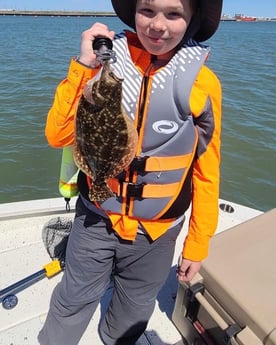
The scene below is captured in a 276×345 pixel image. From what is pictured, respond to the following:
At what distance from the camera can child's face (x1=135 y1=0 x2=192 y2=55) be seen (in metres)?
1.69

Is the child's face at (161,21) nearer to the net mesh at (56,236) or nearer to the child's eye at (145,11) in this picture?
the child's eye at (145,11)

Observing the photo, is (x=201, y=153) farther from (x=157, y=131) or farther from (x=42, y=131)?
(x=42, y=131)

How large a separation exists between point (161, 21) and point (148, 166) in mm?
771

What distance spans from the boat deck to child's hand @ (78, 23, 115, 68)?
2.13 meters

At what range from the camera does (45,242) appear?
11.4 ft

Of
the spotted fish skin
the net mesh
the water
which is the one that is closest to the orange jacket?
the spotted fish skin

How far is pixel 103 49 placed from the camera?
1581 mm

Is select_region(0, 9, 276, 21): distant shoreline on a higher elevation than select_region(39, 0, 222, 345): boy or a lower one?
lower

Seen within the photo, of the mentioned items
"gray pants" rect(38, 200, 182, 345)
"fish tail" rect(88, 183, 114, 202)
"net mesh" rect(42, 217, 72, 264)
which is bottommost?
"net mesh" rect(42, 217, 72, 264)

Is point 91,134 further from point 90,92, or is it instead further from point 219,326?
point 219,326

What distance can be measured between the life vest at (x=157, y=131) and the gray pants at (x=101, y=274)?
0.63ft

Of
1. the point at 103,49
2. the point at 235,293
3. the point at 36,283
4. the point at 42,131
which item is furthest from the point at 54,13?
the point at 235,293

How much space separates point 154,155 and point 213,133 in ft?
1.17

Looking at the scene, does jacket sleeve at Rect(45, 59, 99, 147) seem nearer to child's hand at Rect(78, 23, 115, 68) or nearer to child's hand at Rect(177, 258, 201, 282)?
child's hand at Rect(78, 23, 115, 68)
